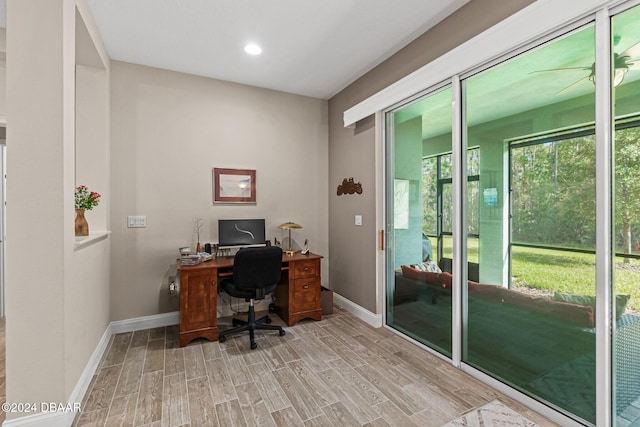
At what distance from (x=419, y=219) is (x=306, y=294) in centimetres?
148

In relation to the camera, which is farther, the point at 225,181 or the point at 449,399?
the point at 225,181

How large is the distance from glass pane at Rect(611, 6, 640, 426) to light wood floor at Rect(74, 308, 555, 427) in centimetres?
54

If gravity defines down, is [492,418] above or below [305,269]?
below

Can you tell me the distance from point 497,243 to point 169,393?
2.55 meters

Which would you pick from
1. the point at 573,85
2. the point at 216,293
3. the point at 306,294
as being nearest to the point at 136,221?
the point at 216,293

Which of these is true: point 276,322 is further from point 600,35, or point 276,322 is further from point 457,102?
point 600,35

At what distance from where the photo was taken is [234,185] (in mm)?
3656

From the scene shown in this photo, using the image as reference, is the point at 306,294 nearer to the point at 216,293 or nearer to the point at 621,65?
the point at 216,293

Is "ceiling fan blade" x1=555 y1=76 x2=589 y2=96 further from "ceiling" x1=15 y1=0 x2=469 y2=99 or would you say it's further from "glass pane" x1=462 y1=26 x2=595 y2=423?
"ceiling" x1=15 y1=0 x2=469 y2=99

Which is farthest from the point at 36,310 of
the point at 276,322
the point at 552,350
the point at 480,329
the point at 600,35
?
the point at 600,35

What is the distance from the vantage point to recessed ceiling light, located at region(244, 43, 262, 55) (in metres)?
2.84

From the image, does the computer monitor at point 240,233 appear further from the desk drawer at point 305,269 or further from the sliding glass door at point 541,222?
the sliding glass door at point 541,222

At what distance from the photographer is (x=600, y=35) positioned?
5.22ft

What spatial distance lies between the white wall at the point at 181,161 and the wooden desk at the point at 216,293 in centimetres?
67
